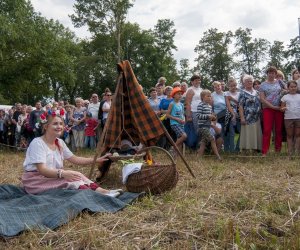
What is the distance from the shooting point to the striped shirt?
775 centimetres

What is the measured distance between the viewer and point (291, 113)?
7703 millimetres

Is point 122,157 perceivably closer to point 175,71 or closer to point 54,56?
point 54,56

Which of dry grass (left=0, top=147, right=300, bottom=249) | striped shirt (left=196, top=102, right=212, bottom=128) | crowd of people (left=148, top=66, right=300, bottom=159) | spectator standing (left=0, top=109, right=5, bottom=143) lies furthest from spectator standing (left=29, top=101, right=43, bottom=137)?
dry grass (left=0, top=147, right=300, bottom=249)

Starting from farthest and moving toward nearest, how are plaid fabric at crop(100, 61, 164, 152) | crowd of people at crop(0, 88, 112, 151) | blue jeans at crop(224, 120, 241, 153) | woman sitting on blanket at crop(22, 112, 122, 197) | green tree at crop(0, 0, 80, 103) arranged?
green tree at crop(0, 0, 80, 103) → crowd of people at crop(0, 88, 112, 151) → blue jeans at crop(224, 120, 241, 153) → plaid fabric at crop(100, 61, 164, 152) → woman sitting on blanket at crop(22, 112, 122, 197)

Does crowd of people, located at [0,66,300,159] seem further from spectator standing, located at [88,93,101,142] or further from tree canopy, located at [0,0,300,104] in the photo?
tree canopy, located at [0,0,300,104]

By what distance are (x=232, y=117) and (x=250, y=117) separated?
0.36 metres

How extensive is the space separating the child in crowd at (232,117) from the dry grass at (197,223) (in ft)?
10.3

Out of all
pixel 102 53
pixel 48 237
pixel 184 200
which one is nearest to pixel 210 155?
pixel 184 200

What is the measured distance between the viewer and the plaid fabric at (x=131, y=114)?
19.8 ft

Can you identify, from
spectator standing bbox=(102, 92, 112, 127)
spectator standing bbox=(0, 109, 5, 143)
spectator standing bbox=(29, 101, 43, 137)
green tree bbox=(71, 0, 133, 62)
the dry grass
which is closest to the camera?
the dry grass

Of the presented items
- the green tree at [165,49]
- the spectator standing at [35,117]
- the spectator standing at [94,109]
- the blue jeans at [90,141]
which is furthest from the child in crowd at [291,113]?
the green tree at [165,49]

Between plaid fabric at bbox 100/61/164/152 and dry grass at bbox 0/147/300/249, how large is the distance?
3.44ft

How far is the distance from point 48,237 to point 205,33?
42.8m

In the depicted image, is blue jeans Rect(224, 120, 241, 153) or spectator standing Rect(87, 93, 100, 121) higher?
spectator standing Rect(87, 93, 100, 121)
